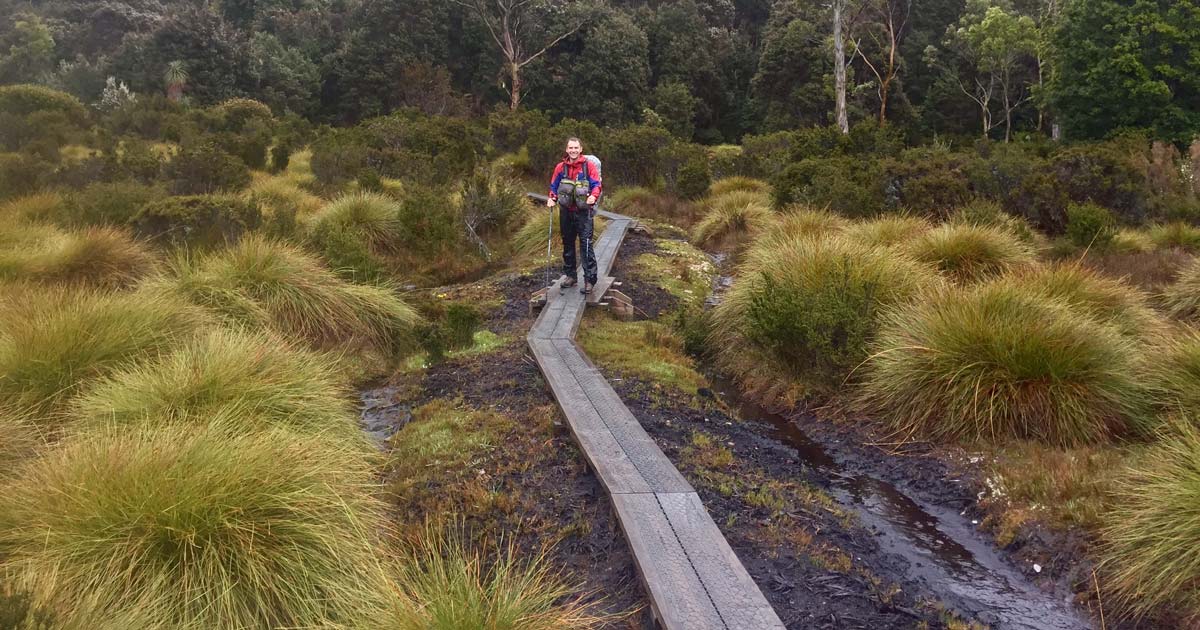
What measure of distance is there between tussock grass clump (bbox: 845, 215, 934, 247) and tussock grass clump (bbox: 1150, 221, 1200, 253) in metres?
3.78

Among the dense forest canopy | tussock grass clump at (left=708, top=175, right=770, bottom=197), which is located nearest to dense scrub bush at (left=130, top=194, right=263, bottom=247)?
tussock grass clump at (left=708, top=175, right=770, bottom=197)

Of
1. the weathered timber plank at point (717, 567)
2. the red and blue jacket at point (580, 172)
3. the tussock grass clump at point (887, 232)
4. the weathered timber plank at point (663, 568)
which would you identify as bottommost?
the weathered timber plank at point (717, 567)

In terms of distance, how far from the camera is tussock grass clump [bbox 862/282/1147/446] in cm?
629

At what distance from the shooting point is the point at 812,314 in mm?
7711

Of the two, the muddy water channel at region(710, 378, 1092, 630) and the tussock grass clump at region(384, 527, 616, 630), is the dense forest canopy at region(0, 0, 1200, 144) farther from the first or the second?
the tussock grass clump at region(384, 527, 616, 630)

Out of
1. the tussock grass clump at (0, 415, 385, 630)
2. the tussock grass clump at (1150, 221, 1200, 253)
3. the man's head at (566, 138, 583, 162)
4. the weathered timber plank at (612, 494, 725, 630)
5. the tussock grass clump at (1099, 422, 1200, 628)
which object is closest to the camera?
the tussock grass clump at (0, 415, 385, 630)

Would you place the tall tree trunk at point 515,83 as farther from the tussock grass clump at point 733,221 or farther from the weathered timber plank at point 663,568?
the weathered timber plank at point 663,568

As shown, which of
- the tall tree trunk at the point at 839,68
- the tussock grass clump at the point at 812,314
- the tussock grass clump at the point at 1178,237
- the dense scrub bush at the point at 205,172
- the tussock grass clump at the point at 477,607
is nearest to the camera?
the tussock grass clump at the point at 477,607

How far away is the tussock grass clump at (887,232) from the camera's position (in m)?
10.4

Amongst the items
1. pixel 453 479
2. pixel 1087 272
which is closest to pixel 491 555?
pixel 453 479

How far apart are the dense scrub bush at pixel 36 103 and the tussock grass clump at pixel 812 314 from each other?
21.3 meters

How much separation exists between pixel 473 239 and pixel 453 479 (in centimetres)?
949

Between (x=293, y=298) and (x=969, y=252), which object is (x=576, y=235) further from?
(x=969, y=252)

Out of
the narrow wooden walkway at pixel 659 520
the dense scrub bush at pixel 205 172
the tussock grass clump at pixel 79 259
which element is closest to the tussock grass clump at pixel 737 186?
the dense scrub bush at pixel 205 172
